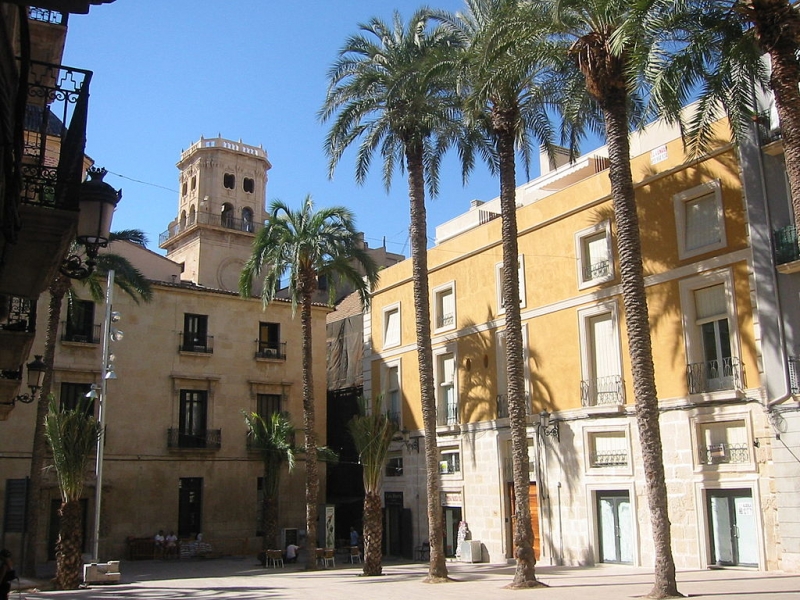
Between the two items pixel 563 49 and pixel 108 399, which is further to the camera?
pixel 108 399

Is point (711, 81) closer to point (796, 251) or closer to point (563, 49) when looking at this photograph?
point (563, 49)

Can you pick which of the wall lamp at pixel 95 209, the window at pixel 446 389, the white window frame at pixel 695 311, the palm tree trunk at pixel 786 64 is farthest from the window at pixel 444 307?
the wall lamp at pixel 95 209

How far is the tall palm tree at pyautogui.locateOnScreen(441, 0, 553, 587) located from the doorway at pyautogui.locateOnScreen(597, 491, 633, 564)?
4298 millimetres

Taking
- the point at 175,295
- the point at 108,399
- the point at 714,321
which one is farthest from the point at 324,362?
the point at 714,321

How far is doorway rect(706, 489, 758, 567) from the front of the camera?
64.2ft

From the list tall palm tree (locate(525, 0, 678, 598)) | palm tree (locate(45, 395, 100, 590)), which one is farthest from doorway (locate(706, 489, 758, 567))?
palm tree (locate(45, 395, 100, 590))

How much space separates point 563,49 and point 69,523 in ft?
55.5

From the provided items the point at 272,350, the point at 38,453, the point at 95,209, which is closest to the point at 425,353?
the point at 38,453

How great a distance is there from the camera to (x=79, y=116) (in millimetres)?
7578

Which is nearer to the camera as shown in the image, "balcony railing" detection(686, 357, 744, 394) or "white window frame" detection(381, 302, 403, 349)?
"balcony railing" detection(686, 357, 744, 394)

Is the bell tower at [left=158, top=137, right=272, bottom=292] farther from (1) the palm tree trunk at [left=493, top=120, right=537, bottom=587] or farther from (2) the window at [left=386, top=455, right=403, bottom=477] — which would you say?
Answer: (1) the palm tree trunk at [left=493, top=120, right=537, bottom=587]

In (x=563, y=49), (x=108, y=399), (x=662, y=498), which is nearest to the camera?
(x=662, y=498)

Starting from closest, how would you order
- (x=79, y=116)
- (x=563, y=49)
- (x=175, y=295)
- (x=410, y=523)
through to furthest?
(x=79, y=116) → (x=563, y=49) → (x=410, y=523) → (x=175, y=295)

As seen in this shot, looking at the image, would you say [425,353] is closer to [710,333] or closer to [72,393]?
[710,333]
